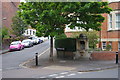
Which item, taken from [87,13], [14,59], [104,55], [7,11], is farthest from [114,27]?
[7,11]

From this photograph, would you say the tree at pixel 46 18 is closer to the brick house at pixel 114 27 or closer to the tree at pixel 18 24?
the brick house at pixel 114 27

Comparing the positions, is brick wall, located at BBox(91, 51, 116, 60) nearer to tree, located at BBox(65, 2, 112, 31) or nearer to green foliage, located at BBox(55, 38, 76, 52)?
green foliage, located at BBox(55, 38, 76, 52)

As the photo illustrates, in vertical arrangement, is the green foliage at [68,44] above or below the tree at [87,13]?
below

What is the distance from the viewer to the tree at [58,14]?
48.4 feet

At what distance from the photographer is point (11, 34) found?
4744 centimetres

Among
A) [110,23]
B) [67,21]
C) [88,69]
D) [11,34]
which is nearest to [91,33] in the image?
[110,23]

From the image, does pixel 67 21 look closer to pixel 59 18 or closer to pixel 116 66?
pixel 59 18

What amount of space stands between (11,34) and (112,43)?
30.5m

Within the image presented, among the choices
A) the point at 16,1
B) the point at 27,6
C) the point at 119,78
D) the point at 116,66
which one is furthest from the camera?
the point at 16,1

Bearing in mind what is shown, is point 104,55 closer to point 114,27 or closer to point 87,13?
point 87,13

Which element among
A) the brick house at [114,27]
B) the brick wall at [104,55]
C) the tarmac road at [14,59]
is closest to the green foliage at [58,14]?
the brick wall at [104,55]

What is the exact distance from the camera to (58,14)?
605 inches

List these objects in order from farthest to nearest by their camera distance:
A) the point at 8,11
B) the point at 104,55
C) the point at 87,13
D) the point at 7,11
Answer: the point at 8,11 < the point at 7,11 < the point at 104,55 < the point at 87,13

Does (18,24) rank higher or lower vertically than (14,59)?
higher
